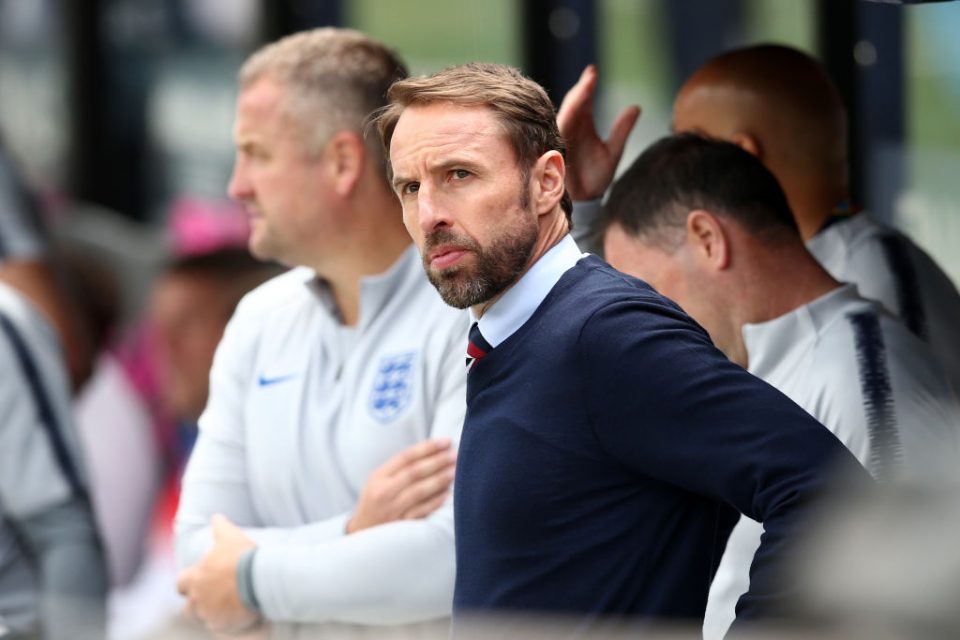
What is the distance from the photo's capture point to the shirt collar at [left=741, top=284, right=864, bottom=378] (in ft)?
7.11

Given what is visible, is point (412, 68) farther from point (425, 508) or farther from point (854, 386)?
point (854, 386)

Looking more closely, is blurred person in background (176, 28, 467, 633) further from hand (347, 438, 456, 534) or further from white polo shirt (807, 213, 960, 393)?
white polo shirt (807, 213, 960, 393)

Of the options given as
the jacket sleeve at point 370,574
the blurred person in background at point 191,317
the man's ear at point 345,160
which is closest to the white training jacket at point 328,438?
the jacket sleeve at point 370,574

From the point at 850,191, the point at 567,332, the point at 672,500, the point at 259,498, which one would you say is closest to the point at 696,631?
the point at 672,500

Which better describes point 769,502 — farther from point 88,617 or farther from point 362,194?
point 88,617

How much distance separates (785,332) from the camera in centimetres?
218

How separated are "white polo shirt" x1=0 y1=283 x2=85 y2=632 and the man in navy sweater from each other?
1303 mm

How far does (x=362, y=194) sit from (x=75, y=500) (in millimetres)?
901

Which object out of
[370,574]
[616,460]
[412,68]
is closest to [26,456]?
[370,574]

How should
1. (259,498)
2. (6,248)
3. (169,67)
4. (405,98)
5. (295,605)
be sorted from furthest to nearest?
(169,67) < (6,248) < (259,498) < (295,605) < (405,98)

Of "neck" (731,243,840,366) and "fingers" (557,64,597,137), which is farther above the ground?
"fingers" (557,64,597,137)

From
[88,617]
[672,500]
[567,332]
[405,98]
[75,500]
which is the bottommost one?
[88,617]

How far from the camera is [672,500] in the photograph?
1.67 m

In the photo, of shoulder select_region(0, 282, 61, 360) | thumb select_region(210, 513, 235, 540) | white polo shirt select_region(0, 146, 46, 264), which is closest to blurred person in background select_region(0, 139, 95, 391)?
white polo shirt select_region(0, 146, 46, 264)
